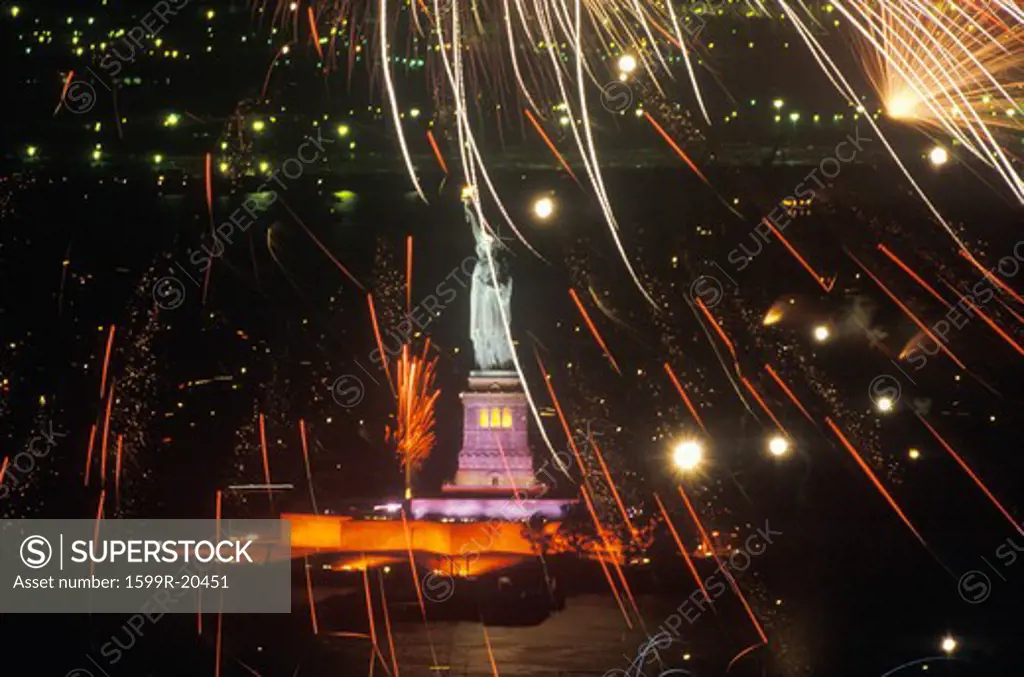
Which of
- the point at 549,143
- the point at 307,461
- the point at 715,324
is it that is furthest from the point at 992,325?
the point at 307,461

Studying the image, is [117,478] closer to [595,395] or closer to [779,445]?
[595,395]

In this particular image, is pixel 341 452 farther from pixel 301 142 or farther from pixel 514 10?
pixel 514 10

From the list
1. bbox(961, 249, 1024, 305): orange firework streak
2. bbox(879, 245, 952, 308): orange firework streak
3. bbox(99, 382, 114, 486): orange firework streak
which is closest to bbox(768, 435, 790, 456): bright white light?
bbox(879, 245, 952, 308): orange firework streak

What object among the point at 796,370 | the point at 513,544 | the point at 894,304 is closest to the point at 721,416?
the point at 796,370

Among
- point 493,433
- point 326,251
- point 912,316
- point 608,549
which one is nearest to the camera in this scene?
point 912,316

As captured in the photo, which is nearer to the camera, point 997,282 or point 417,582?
point 997,282
